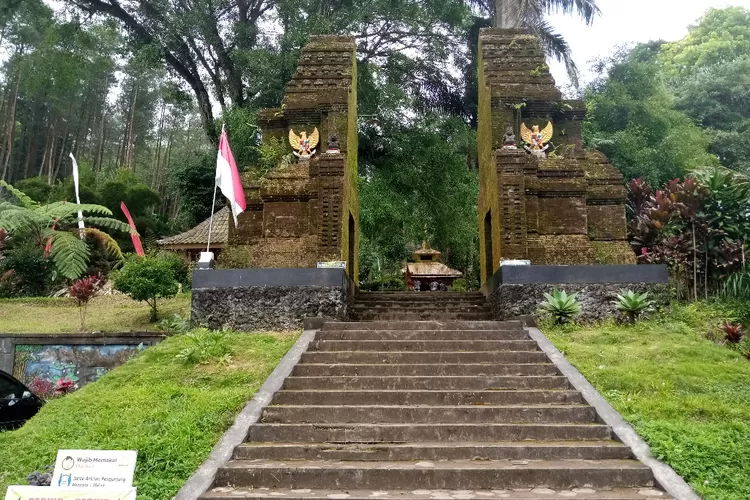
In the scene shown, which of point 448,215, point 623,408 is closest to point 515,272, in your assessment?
point 623,408

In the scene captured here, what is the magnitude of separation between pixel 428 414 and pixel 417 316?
188 inches

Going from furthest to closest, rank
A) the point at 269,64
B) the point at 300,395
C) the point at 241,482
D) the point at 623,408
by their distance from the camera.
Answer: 1. the point at 269,64
2. the point at 300,395
3. the point at 623,408
4. the point at 241,482

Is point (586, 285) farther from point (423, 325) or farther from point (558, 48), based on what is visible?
point (558, 48)

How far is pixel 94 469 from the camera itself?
3.92 meters

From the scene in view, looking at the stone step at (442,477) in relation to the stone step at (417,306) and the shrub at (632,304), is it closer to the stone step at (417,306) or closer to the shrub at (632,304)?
the shrub at (632,304)

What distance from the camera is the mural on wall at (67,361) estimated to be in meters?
9.58

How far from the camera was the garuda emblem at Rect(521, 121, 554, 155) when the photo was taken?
1138cm

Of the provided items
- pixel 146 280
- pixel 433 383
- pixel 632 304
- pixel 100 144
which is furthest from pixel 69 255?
pixel 100 144

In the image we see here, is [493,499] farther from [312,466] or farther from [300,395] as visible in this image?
[300,395]

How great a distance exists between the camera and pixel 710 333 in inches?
346

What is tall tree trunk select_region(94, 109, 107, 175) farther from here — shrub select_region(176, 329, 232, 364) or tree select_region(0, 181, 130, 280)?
shrub select_region(176, 329, 232, 364)

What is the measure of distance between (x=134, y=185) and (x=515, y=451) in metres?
25.8

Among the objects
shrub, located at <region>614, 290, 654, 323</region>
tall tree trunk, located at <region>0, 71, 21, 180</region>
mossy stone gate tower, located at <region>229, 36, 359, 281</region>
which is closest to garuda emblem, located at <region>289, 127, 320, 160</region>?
mossy stone gate tower, located at <region>229, 36, 359, 281</region>

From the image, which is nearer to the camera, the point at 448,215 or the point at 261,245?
the point at 261,245
